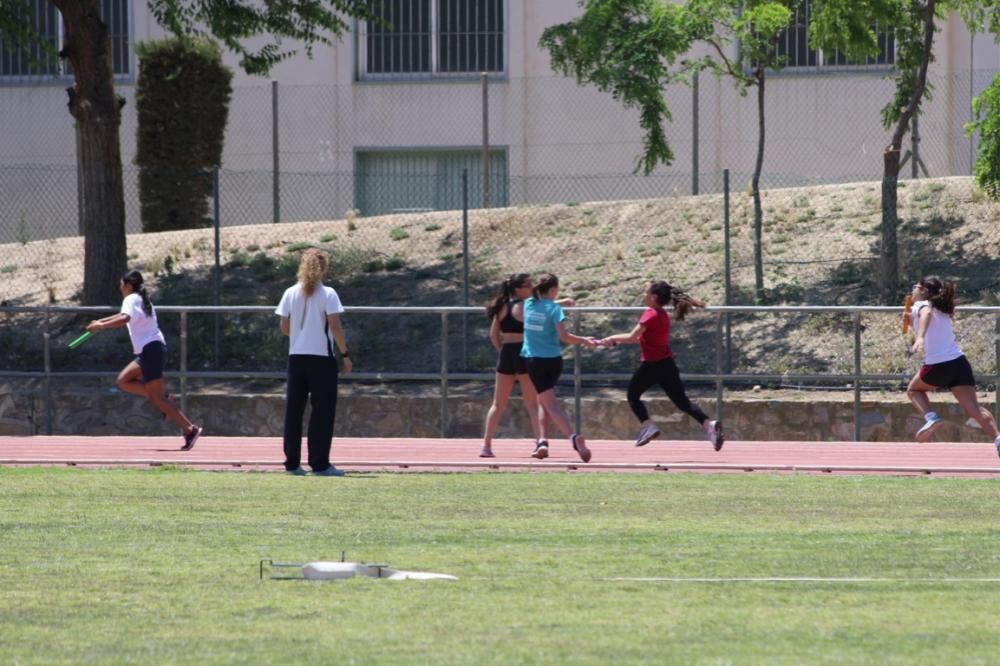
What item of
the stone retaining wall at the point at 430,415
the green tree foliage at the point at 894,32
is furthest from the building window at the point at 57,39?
the green tree foliage at the point at 894,32

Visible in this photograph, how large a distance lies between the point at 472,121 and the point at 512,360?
704 inches

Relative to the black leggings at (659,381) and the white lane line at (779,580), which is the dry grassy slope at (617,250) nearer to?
the black leggings at (659,381)

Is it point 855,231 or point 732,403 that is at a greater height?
point 855,231

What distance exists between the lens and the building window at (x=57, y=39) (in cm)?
3431

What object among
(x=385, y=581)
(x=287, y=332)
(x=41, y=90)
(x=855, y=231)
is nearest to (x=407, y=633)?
(x=385, y=581)

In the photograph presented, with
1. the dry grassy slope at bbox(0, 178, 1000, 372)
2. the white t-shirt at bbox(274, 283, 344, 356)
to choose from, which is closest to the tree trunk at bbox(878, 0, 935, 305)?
the dry grassy slope at bbox(0, 178, 1000, 372)

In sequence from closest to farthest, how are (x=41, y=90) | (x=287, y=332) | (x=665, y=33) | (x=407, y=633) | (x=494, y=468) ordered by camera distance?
(x=407, y=633) < (x=287, y=332) < (x=494, y=468) < (x=665, y=33) < (x=41, y=90)

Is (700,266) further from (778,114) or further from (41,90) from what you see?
(41,90)

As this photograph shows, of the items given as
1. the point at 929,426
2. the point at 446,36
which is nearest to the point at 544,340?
the point at 929,426

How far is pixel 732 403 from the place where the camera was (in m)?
19.9

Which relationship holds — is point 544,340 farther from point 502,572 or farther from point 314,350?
point 502,572

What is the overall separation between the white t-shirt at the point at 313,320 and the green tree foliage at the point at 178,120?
54.9 ft

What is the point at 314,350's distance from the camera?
14188mm

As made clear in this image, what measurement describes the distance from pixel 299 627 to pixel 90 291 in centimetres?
1740
